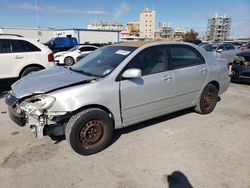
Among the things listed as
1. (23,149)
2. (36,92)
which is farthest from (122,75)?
(23,149)

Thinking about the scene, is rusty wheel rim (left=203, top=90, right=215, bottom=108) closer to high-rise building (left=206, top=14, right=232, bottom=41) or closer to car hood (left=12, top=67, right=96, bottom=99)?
car hood (left=12, top=67, right=96, bottom=99)

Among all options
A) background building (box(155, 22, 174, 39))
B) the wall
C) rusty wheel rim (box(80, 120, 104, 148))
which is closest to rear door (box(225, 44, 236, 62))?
rusty wheel rim (box(80, 120, 104, 148))

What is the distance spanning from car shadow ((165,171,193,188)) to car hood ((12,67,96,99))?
1734mm

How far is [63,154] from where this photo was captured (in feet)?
11.0

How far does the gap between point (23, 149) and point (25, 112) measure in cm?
73

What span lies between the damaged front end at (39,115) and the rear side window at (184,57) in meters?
2.27

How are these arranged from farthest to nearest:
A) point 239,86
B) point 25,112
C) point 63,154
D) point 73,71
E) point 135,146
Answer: point 239,86
point 73,71
point 135,146
point 63,154
point 25,112

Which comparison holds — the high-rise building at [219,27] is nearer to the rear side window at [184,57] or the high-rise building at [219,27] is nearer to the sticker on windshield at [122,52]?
the rear side window at [184,57]

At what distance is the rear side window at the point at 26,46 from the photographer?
6879 mm

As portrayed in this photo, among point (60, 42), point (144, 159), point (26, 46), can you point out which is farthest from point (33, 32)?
point (144, 159)

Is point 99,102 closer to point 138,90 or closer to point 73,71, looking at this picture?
point 138,90

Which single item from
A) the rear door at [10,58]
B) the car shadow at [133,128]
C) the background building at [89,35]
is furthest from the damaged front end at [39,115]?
the background building at [89,35]

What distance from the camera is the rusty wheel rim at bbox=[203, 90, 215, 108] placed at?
4.88m

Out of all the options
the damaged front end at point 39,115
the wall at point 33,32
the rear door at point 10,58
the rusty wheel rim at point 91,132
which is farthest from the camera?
the wall at point 33,32
